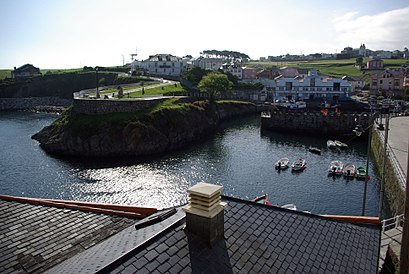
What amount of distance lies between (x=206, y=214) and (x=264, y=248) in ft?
7.16

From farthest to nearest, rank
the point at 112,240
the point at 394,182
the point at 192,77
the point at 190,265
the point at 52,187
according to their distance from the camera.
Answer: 1. the point at 192,77
2. the point at 52,187
3. the point at 394,182
4. the point at 112,240
5. the point at 190,265

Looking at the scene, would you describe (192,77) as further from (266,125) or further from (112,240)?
(112,240)

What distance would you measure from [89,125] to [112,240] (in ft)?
168

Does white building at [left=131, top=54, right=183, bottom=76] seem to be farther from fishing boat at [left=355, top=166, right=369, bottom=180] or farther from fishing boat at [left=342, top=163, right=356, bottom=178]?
fishing boat at [left=355, top=166, right=369, bottom=180]

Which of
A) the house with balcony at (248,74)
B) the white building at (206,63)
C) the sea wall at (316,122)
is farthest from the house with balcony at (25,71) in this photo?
the sea wall at (316,122)

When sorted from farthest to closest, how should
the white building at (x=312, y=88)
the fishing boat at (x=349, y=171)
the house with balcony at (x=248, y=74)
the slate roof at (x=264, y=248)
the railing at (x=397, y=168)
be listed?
1. the house with balcony at (x=248, y=74)
2. the white building at (x=312, y=88)
3. the fishing boat at (x=349, y=171)
4. the railing at (x=397, y=168)
5. the slate roof at (x=264, y=248)

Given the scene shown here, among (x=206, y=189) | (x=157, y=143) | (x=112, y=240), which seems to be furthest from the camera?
(x=157, y=143)

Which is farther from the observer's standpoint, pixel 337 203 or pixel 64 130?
pixel 64 130

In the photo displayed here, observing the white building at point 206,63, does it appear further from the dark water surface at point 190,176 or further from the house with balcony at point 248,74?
the dark water surface at point 190,176

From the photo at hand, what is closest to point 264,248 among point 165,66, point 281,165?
point 281,165

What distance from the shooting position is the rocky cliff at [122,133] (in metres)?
55.7

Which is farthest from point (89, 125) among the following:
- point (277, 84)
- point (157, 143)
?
point (277, 84)

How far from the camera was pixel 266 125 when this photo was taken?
267 ft

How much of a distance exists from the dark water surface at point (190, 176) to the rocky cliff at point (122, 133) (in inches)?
113
